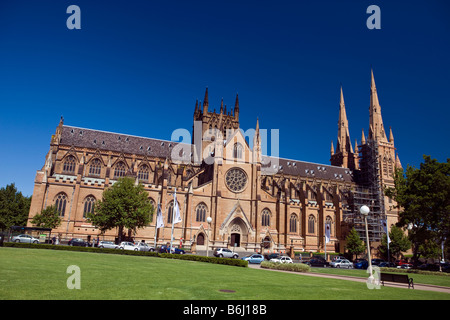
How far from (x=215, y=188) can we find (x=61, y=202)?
2497cm

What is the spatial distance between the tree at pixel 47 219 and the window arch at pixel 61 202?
316 centimetres

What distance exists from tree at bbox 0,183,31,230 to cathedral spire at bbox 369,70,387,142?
82.5 m

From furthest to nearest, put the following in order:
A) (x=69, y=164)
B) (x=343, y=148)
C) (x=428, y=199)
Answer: (x=343, y=148) → (x=69, y=164) → (x=428, y=199)

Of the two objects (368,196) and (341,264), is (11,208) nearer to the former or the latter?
(341,264)

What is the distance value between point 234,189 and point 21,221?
134 feet

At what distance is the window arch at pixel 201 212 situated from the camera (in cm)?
5596

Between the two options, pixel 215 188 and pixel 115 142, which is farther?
pixel 115 142

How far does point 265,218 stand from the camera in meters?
62.2

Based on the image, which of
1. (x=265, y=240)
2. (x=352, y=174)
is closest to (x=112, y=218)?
(x=265, y=240)

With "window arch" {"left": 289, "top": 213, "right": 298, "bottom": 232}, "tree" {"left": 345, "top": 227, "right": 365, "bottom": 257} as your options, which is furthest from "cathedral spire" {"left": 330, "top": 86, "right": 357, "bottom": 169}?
"tree" {"left": 345, "top": 227, "right": 365, "bottom": 257}

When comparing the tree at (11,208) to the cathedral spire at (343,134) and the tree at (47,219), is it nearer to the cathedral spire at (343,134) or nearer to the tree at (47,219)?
the tree at (47,219)

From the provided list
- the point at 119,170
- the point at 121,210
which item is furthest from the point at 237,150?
the point at 121,210

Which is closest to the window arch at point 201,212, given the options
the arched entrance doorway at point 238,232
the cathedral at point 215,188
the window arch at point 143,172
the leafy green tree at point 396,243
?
the cathedral at point 215,188
